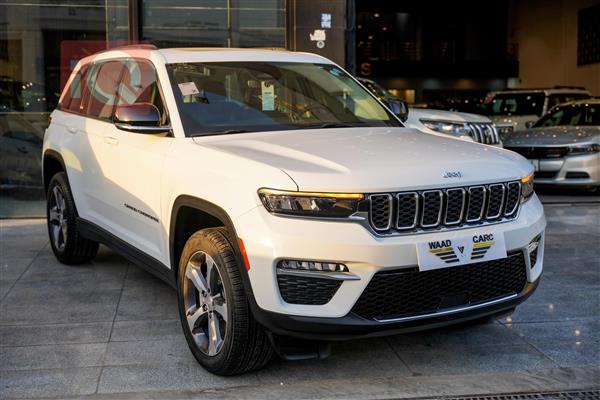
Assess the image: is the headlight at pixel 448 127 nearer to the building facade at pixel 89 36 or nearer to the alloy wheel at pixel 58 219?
the building facade at pixel 89 36

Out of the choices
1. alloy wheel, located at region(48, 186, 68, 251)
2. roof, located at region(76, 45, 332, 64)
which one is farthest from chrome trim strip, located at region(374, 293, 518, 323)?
alloy wheel, located at region(48, 186, 68, 251)

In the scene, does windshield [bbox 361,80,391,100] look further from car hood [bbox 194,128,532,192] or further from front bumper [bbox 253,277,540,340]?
front bumper [bbox 253,277,540,340]

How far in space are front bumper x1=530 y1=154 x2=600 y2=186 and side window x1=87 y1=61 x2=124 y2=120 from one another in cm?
762

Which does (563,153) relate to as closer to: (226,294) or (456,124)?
(456,124)

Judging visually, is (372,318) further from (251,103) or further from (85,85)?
(85,85)

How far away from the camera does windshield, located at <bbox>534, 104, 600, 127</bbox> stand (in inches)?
510

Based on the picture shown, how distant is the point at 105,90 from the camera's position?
6043mm

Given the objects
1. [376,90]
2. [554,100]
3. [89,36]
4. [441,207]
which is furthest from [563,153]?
[441,207]

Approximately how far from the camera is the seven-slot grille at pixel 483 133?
32.2ft

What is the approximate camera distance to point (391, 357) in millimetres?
4492

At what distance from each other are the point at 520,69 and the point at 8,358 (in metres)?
34.5

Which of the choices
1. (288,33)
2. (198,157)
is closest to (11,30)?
(288,33)

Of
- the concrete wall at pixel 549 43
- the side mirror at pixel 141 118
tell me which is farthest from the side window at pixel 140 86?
the concrete wall at pixel 549 43

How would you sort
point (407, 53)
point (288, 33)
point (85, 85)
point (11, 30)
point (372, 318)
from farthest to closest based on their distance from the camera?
1. point (407, 53)
2. point (288, 33)
3. point (11, 30)
4. point (85, 85)
5. point (372, 318)
